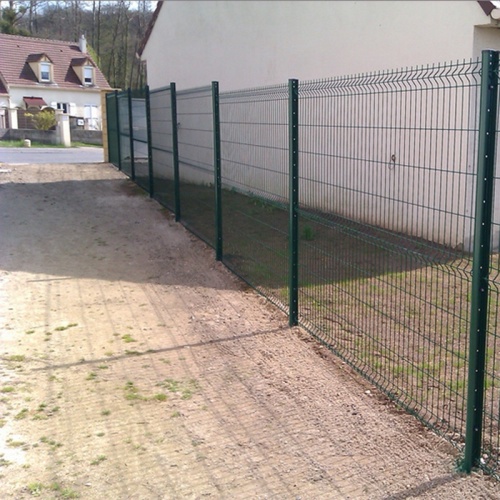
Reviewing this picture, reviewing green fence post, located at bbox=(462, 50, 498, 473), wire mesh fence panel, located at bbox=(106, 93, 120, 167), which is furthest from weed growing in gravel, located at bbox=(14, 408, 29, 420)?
wire mesh fence panel, located at bbox=(106, 93, 120, 167)

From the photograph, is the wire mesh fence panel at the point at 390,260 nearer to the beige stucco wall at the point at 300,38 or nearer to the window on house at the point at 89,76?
the beige stucco wall at the point at 300,38

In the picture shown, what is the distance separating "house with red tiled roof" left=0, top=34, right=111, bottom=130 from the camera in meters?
43.3

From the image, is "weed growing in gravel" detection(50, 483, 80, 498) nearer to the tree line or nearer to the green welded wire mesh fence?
the green welded wire mesh fence

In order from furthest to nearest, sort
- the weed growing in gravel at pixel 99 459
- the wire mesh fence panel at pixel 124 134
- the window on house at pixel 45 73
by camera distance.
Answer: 1. the window on house at pixel 45 73
2. the wire mesh fence panel at pixel 124 134
3. the weed growing in gravel at pixel 99 459

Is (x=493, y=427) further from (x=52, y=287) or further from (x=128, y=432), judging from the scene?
(x=52, y=287)

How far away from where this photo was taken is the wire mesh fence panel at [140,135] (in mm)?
12152

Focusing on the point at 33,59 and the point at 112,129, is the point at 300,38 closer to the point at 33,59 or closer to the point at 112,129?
the point at 112,129

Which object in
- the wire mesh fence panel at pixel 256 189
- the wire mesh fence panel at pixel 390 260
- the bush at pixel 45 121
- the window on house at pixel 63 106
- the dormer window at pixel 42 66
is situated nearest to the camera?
the wire mesh fence panel at pixel 390 260

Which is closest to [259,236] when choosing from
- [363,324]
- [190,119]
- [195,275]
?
[195,275]

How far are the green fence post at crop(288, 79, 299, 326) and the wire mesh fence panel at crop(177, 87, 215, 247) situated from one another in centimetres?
308

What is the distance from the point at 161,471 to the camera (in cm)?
349

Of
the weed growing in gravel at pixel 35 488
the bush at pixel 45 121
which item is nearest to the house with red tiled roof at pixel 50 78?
the bush at pixel 45 121

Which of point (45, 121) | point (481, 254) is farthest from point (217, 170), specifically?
point (45, 121)

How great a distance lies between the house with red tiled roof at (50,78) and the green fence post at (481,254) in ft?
141
